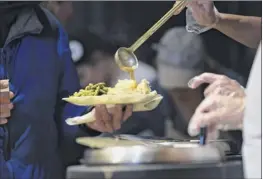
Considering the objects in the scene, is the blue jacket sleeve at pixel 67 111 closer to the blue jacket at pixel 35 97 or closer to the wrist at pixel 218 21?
the blue jacket at pixel 35 97

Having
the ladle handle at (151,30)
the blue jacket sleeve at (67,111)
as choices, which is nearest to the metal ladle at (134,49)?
the ladle handle at (151,30)

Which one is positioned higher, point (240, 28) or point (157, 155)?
point (240, 28)

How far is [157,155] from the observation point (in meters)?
0.84

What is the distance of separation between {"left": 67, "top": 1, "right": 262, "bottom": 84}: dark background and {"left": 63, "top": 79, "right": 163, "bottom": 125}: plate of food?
16cm

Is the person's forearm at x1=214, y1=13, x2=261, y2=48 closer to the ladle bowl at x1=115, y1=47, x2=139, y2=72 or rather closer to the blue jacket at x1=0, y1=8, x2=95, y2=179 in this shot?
the ladle bowl at x1=115, y1=47, x2=139, y2=72

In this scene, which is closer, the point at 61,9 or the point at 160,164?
the point at 160,164

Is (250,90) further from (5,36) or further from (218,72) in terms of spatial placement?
(5,36)

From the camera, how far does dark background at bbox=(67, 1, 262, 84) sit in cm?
130

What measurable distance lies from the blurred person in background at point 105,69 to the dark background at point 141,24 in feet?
0.07

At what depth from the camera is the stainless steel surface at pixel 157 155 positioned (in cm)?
84

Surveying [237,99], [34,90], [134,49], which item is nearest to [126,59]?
[134,49]

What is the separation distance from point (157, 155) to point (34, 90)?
551mm

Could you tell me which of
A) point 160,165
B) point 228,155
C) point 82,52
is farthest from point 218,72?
point 160,165

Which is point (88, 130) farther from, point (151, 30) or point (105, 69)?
point (151, 30)
